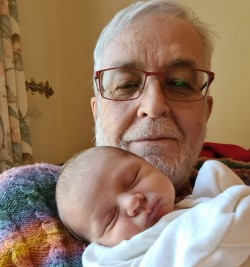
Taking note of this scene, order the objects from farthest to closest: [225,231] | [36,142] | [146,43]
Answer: [36,142]
[146,43]
[225,231]

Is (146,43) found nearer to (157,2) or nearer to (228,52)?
(157,2)

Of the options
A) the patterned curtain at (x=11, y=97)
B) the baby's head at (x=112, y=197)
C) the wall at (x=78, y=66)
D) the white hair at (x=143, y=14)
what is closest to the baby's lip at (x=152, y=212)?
the baby's head at (x=112, y=197)

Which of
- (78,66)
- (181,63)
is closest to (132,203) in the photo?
(181,63)

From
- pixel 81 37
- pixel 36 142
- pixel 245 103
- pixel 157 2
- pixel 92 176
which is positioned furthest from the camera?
pixel 81 37

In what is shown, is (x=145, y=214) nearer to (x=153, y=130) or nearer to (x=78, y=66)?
(x=153, y=130)

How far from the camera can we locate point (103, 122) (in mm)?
1223

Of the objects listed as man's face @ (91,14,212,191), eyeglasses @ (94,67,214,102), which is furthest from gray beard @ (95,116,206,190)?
eyeglasses @ (94,67,214,102)

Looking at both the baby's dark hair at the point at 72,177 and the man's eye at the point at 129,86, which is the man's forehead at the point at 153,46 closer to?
the man's eye at the point at 129,86

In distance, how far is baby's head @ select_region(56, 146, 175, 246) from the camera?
0.73 metres

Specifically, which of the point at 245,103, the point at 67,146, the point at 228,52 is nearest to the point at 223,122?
the point at 245,103

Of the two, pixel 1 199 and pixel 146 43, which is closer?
pixel 1 199

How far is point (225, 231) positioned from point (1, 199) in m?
0.52

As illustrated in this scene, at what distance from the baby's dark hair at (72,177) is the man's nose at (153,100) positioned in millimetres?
266

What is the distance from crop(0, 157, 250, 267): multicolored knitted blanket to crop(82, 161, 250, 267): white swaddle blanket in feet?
0.33
